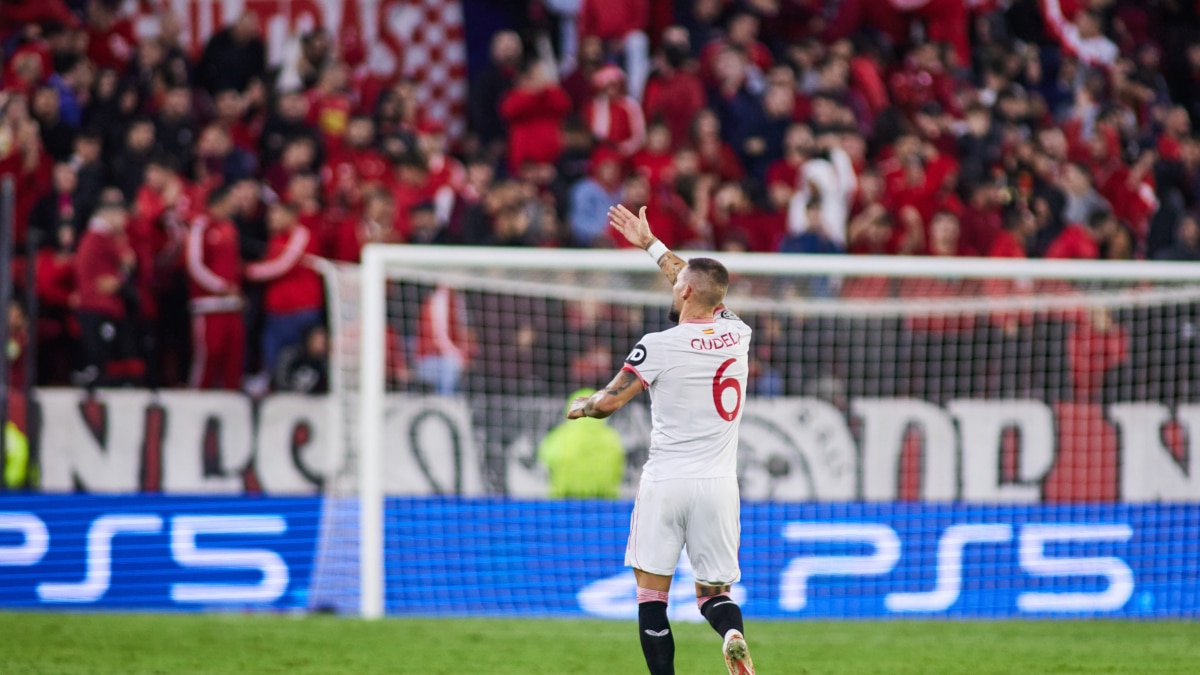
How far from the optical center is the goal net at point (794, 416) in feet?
38.2

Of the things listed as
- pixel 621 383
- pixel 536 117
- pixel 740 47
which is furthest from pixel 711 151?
pixel 621 383

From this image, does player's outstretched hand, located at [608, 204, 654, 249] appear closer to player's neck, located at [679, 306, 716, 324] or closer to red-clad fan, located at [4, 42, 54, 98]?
player's neck, located at [679, 306, 716, 324]

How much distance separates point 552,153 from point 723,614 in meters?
9.24

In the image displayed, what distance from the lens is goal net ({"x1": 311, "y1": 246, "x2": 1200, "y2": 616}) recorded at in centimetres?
1165

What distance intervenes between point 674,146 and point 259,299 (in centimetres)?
428

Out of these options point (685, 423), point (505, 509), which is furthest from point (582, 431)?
point (685, 423)

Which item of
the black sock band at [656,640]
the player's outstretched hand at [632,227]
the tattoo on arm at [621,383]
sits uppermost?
the player's outstretched hand at [632,227]

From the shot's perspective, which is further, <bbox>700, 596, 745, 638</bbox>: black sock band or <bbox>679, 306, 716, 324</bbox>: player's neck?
<bbox>679, 306, 716, 324</bbox>: player's neck

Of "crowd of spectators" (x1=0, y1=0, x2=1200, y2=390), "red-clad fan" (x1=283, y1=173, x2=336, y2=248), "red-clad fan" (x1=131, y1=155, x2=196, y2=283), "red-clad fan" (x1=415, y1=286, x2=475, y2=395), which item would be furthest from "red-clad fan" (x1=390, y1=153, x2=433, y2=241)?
"red-clad fan" (x1=131, y1=155, x2=196, y2=283)

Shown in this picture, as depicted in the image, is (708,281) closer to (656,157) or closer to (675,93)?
(656,157)

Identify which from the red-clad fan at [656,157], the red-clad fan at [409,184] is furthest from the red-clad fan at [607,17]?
the red-clad fan at [409,184]

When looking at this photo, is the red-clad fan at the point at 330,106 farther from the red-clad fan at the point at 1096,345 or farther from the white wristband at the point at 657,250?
the white wristband at the point at 657,250

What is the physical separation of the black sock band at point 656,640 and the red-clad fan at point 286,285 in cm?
705

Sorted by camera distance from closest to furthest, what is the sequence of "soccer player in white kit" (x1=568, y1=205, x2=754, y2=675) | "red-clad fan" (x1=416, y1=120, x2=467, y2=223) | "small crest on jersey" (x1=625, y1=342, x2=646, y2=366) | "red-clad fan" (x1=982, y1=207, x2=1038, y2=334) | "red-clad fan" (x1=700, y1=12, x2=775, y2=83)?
"small crest on jersey" (x1=625, y1=342, x2=646, y2=366)
"soccer player in white kit" (x1=568, y1=205, x2=754, y2=675)
"red-clad fan" (x1=982, y1=207, x2=1038, y2=334)
"red-clad fan" (x1=416, y1=120, x2=467, y2=223)
"red-clad fan" (x1=700, y1=12, x2=775, y2=83)
